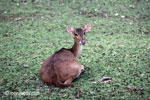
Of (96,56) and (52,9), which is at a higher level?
(52,9)

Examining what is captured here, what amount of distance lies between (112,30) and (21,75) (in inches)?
163

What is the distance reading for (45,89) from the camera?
12.5ft

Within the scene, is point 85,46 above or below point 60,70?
below

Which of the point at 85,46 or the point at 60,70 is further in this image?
the point at 85,46

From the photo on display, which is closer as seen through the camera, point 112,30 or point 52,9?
point 112,30

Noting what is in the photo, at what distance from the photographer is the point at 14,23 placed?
8180mm

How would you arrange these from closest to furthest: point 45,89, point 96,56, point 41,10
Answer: point 45,89, point 96,56, point 41,10

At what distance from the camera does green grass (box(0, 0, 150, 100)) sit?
12.4 ft

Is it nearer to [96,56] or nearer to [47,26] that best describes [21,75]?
[96,56]

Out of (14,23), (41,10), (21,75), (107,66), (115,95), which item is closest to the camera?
(115,95)

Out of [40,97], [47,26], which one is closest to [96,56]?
[40,97]

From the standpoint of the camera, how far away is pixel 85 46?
636 cm

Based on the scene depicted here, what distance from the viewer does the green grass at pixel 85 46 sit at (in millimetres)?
3777

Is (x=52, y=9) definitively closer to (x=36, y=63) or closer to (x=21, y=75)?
(x=36, y=63)
